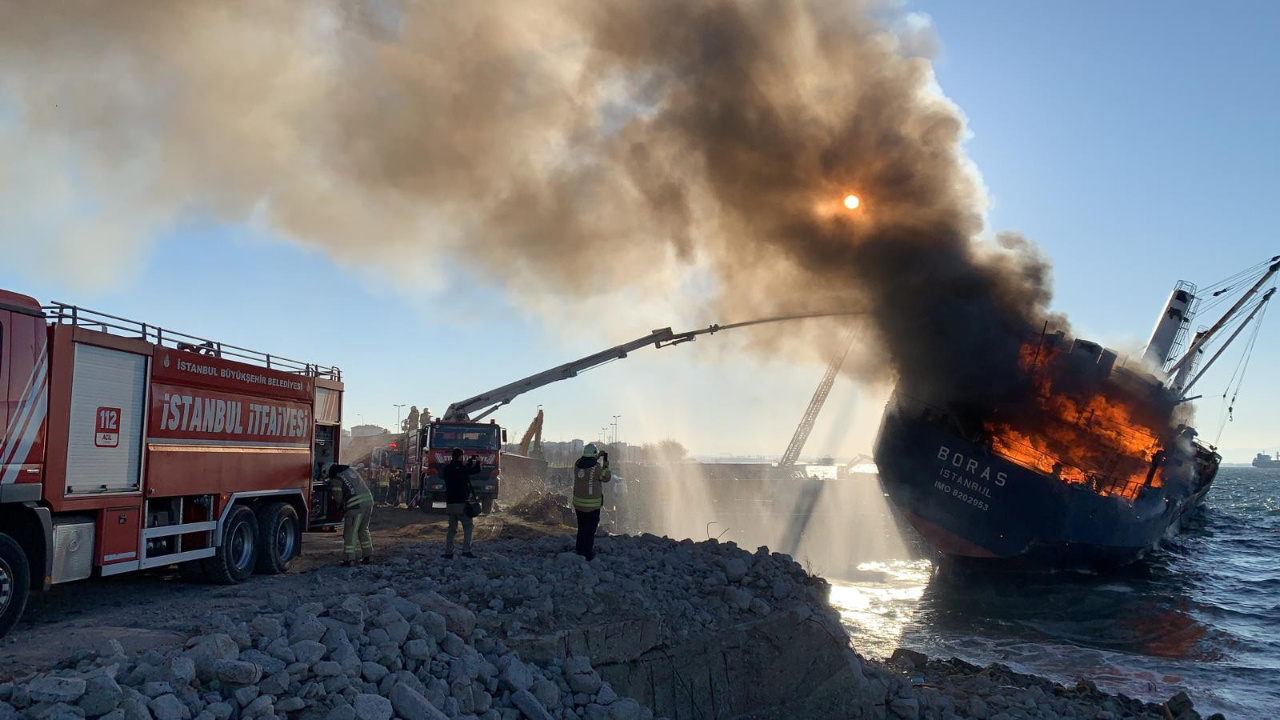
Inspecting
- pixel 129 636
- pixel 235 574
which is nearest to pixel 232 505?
pixel 235 574

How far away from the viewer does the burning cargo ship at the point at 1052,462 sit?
2669cm

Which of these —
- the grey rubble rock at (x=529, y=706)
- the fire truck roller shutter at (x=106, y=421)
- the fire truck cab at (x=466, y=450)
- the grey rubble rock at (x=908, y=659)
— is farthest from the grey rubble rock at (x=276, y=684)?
the fire truck cab at (x=466, y=450)

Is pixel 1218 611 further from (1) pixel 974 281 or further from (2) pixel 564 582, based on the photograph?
(2) pixel 564 582

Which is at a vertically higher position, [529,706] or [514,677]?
[514,677]

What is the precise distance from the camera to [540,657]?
8.15 meters

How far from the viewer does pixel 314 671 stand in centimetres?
607

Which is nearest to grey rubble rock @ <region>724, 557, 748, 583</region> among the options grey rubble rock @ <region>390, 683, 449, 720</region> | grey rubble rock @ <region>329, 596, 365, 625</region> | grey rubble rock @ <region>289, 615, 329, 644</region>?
grey rubble rock @ <region>329, 596, 365, 625</region>

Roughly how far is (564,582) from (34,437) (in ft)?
18.4

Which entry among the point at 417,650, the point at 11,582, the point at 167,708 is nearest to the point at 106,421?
the point at 11,582

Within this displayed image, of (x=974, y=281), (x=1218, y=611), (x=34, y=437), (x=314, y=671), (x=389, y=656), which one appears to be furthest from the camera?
(x=974, y=281)

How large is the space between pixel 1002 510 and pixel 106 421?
25561 mm

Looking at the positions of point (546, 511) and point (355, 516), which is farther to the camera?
point (546, 511)

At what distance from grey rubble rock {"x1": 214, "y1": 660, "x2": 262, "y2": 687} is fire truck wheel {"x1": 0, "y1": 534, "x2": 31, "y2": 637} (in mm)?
3655

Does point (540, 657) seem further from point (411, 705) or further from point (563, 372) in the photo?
point (563, 372)
